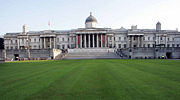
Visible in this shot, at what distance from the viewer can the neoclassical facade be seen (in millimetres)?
78625

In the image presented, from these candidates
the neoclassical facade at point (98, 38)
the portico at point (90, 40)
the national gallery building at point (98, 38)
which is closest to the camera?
the portico at point (90, 40)

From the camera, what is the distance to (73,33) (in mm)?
82312

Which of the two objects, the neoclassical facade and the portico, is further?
the neoclassical facade

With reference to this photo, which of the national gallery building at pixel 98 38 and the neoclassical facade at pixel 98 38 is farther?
the neoclassical facade at pixel 98 38

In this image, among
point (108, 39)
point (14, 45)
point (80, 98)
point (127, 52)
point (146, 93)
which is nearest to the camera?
point (80, 98)

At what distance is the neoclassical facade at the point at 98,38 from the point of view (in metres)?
78.6

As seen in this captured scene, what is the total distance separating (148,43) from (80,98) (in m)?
86.8

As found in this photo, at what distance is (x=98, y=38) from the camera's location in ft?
249

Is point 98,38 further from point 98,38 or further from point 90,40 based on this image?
point 90,40

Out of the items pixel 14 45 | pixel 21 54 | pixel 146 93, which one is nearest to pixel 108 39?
pixel 21 54

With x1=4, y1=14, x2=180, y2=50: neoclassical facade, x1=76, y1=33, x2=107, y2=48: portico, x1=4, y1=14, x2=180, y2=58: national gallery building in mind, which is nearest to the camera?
x1=76, y1=33, x2=107, y2=48: portico

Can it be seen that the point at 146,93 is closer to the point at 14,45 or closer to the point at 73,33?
the point at 73,33

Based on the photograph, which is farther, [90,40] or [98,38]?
[90,40]

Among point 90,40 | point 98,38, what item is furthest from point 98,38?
point 90,40
